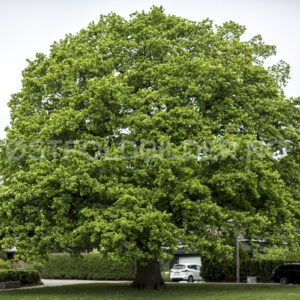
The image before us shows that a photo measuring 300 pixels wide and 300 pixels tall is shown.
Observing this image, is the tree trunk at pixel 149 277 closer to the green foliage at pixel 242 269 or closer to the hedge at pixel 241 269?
the green foliage at pixel 242 269

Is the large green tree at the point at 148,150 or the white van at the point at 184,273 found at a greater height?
the large green tree at the point at 148,150

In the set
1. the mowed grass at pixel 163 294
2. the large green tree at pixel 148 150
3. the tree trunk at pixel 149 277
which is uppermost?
the large green tree at pixel 148 150

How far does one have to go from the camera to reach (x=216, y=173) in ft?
67.7

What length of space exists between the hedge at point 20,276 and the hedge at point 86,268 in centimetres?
655

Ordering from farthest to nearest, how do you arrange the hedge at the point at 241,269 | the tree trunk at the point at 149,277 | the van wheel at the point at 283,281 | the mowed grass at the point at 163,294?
the hedge at the point at 241,269
the van wheel at the point at 283,281
the tree trunk at the point at 149,277
the mowed grass at the point at 163,294

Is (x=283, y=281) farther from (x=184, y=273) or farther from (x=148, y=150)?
(x=148, y=150)

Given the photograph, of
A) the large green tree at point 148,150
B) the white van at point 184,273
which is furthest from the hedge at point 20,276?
the white van at point 184,273

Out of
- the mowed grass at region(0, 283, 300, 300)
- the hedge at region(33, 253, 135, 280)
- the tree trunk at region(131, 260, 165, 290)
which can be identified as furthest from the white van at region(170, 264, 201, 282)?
the mowed grass at region(0, 283, 300, 300)

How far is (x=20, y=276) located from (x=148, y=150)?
1887 cm

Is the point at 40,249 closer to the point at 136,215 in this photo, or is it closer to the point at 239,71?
the point at 136,215

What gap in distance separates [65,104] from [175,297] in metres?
11.3

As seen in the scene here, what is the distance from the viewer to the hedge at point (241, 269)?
38250 millimetres

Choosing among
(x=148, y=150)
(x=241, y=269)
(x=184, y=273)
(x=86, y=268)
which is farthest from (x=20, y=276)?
(x=241, y=269)

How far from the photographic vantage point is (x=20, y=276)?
3303cm
